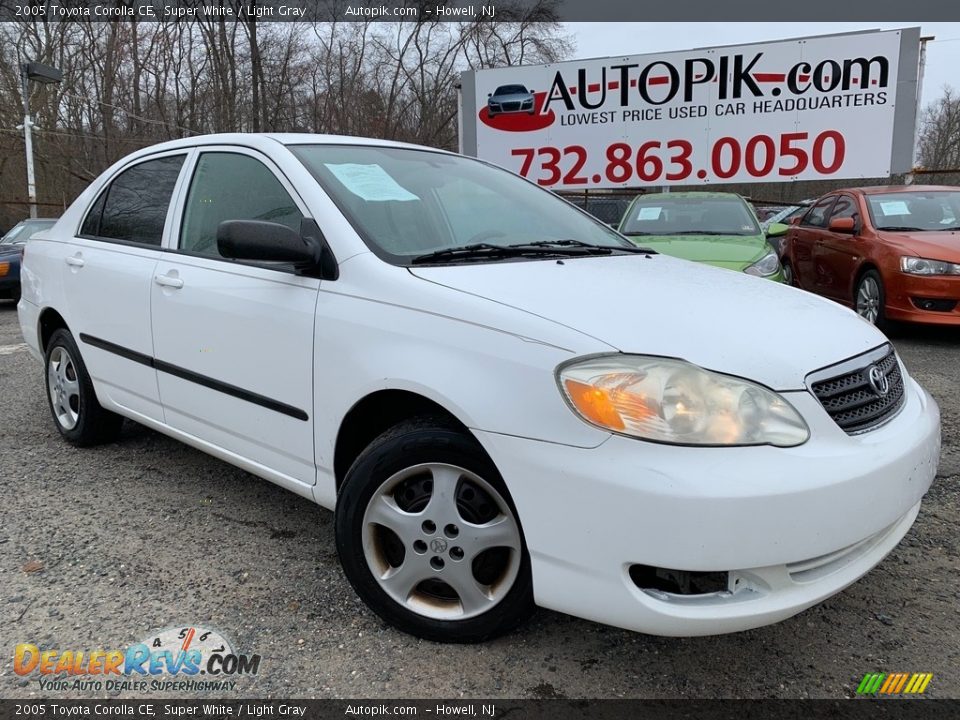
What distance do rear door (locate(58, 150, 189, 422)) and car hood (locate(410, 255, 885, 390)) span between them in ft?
5.08

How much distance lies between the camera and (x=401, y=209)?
99.4 inches

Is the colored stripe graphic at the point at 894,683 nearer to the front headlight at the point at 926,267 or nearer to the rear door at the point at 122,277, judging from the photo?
the rear door at the point at 122,277

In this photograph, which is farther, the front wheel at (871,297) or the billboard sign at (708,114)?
the billboard sign at (708,114)

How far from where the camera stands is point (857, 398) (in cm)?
193

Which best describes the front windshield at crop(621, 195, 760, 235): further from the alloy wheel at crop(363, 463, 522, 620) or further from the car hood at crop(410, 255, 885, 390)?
the alloy wheel at crop(363, 463, 522, 620)

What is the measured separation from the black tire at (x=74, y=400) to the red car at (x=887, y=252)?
608 cm

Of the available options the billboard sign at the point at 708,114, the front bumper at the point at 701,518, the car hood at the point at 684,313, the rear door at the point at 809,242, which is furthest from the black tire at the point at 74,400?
the billboard sign at the point at 708,114

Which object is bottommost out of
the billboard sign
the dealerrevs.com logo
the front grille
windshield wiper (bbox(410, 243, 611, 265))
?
the dealerrevs.com logo

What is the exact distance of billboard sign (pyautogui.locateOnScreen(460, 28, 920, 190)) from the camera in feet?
35.2

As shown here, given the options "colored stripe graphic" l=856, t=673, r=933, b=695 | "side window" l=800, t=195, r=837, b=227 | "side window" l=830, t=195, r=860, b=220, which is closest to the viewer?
"colored stripe graphic" l=856, t=673, r=933, b=695

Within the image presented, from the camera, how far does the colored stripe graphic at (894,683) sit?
6.24 feet

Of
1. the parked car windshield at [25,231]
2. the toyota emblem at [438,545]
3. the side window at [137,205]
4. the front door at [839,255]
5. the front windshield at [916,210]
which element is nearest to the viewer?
the toyota emblem at [438,545]

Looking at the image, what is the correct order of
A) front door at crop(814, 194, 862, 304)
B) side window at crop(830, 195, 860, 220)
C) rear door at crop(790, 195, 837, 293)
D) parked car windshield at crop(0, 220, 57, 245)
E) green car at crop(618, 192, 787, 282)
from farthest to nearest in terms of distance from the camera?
parked car windshield at crop(0, 220, 57, 245) → rear door at crop(790, 195, 837, 293) → side window at crop(830, 195, 860, 220) → front door at crop(814, 194, 862, 304) → green car at crop(618, 192, 787, 282)

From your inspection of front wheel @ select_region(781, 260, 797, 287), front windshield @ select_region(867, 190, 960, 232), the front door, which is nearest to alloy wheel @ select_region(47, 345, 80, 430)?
the front door
